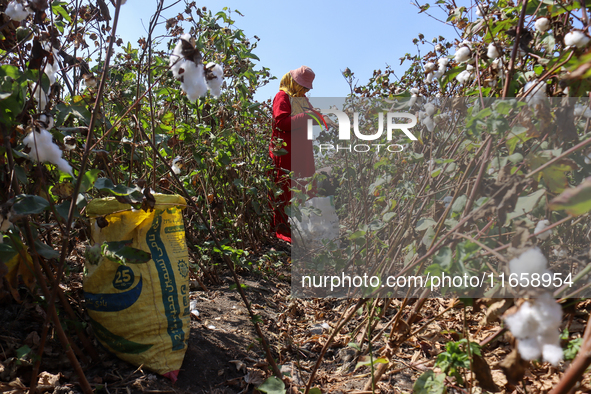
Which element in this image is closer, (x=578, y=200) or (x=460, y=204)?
(x=578, y=200)

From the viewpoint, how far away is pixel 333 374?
180 centimetres

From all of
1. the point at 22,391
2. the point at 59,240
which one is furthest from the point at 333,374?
the point at 59,240

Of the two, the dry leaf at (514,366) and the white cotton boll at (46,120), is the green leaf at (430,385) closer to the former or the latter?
the dry leaf at (514,366)

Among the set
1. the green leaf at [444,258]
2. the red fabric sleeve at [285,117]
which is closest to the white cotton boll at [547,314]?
the green leaf at [444,258]

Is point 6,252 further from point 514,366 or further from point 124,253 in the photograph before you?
point 514,366

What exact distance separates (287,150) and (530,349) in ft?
12.4

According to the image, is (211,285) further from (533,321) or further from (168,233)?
(533,321)

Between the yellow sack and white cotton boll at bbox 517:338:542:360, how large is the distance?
1.35 metres

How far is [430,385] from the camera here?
107cm

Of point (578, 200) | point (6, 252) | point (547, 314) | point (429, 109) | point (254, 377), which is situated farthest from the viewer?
point (254, 377)

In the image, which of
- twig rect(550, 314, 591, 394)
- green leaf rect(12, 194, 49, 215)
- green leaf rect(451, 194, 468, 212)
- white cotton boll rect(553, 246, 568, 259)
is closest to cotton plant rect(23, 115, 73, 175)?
green leaf rect(12, 194, 49, 215)

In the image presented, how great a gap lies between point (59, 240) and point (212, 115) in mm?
1304

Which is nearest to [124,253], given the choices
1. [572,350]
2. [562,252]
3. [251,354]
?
[251,354]

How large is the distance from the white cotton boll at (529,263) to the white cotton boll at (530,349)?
0.33 ft
